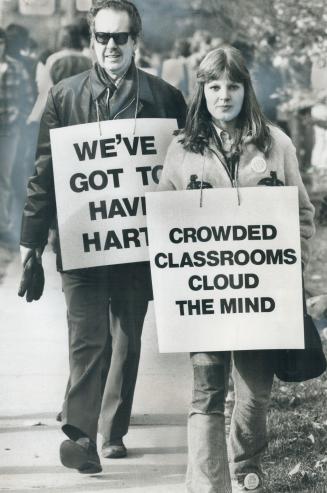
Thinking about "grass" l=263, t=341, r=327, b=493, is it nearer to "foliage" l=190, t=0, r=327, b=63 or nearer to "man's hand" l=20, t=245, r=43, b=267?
"man's hand" l=20, t=245, r=43, b=267

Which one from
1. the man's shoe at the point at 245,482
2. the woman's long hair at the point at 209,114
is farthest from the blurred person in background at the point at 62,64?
the man's shoe at the point at 245,482

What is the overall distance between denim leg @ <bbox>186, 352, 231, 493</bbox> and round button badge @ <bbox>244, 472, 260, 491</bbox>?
0.53 feet

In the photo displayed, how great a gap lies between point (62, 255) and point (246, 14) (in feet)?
4.91

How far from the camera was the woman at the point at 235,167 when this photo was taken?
4504 mm

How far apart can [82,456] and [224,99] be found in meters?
1.85

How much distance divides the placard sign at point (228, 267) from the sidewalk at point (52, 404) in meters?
0.22

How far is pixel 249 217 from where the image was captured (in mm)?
4559

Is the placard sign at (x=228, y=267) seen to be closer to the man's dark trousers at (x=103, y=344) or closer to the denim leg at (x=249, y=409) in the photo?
the denim leg at (x=249, y=409)

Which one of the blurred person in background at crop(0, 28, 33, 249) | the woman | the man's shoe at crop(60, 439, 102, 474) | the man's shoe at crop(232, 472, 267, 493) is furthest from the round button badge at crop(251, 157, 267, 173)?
the man's shoe at crop(60, 439, 102, 474)

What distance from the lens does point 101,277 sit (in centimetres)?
469

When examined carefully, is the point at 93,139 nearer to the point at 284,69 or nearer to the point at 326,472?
the point at 284,69

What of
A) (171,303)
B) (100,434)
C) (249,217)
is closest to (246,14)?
(249,217)

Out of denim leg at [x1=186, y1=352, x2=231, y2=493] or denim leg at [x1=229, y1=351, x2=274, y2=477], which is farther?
denim leg at [x1=229, y1=351, x2=274, y2=477]

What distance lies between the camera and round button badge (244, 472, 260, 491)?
459 cm
